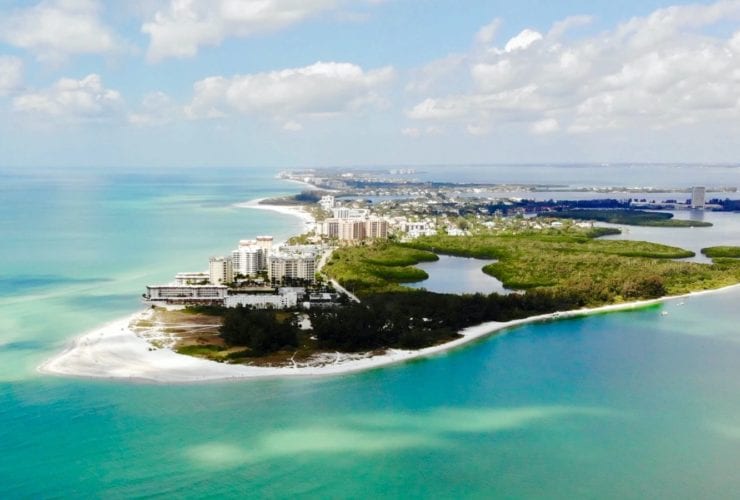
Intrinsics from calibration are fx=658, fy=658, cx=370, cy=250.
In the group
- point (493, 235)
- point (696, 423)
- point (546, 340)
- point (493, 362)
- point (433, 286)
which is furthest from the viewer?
point (493, 235)

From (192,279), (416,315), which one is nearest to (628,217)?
(416,315)

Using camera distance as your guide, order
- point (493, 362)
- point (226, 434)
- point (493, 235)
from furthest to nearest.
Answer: point (493, 235) → point (493, 362) → point (226, 434)

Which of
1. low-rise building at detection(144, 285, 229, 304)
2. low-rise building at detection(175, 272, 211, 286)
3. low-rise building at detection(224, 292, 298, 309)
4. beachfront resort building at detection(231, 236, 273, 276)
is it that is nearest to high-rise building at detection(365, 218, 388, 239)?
beachfront resort building at detection(231, 236, 273, 276)

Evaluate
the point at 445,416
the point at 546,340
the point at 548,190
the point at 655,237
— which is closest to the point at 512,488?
the point at 445,416

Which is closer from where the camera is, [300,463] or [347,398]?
[300,463]

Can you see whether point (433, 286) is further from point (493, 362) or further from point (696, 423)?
point (696, 423)

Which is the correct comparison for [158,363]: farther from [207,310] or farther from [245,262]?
[245,262]
